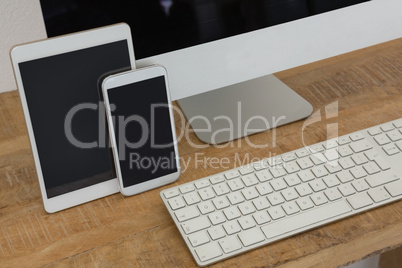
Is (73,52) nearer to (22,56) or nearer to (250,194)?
(22,56)

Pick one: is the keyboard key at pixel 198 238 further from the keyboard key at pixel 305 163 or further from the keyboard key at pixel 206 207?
the keyboard key at pixel 305 163

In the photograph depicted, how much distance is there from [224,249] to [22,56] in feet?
1.03

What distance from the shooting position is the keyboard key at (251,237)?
619 mm

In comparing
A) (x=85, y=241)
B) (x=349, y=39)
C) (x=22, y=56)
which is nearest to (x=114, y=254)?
(x=85, y=241)

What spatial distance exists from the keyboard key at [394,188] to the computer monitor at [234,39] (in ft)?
0.62

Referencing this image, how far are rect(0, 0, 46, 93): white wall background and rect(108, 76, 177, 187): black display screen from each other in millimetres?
371

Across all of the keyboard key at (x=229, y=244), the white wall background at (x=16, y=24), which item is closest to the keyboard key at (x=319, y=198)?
the keyboard key at (x=229, y=244)

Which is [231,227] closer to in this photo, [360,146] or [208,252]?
[208,252]

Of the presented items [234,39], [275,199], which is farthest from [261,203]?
[234,39]

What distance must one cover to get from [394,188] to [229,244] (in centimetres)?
Result: 21

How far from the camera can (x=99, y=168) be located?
716mm

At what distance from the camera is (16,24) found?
3.19 ft

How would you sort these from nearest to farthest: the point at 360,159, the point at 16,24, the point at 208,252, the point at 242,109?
1. the point at 208,252
2. the point at 360,159
3. the point at 242,109
4. the point at 16,24

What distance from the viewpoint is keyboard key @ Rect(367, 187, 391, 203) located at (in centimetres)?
66
